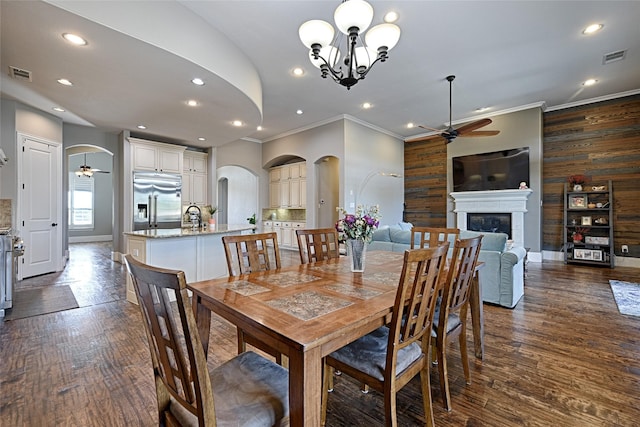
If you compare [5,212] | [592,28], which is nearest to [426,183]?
[592,28]

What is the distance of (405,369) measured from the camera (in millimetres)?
1409

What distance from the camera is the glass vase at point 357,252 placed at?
2.01m

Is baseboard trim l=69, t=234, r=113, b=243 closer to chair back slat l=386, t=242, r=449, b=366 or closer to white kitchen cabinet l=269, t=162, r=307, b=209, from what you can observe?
white kitchen cabinet l=269, t=162, r=307, b=209

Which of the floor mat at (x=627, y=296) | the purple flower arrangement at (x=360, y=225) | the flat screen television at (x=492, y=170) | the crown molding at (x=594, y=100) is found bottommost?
the floor mat at (x=627, y=296)

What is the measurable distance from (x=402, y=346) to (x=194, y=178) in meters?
6.83

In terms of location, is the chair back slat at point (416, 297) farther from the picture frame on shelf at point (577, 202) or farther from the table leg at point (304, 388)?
the picture frame on shelf at point (577, 202)

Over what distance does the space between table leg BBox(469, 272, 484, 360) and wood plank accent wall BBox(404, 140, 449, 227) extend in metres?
5.85

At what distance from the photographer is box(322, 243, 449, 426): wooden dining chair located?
1.28m

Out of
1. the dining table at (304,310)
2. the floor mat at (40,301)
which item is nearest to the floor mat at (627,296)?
the dining table at (304,310)

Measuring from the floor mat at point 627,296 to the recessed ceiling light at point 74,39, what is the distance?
6326mm

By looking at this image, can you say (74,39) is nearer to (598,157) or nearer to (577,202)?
(577,202)

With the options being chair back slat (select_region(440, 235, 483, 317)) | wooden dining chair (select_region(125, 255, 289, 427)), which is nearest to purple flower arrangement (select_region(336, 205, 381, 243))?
chair back slat (select_region(440, 235, 483, 317))

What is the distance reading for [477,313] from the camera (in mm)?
2238

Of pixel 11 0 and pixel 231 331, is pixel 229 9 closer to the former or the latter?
pixel 11 0
